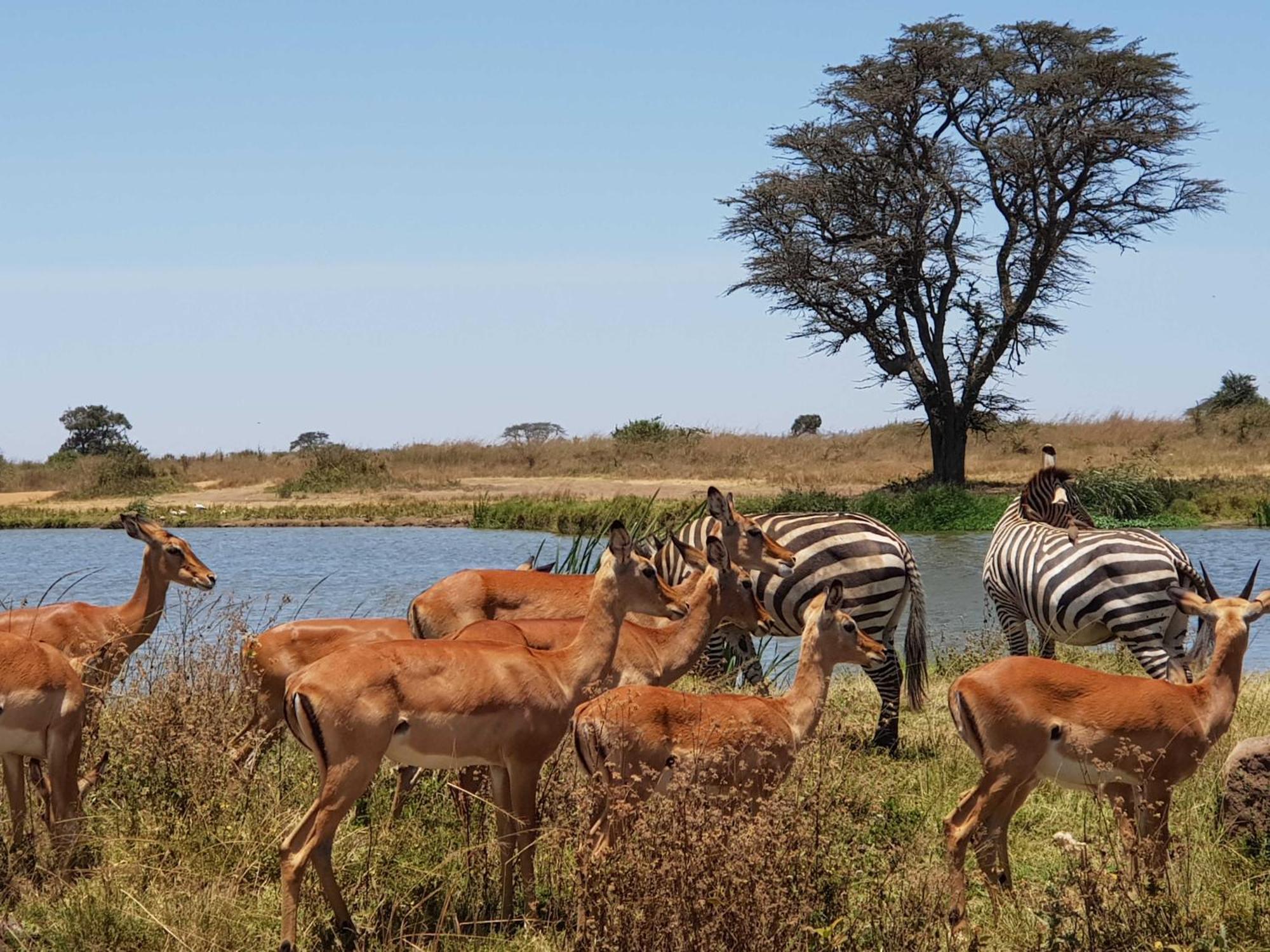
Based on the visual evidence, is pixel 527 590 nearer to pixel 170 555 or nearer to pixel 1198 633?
pixel 170 555

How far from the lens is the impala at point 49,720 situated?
6.21 meters

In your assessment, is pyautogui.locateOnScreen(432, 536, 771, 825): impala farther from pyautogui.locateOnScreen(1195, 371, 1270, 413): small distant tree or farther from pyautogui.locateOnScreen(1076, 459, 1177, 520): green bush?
pyautogui.locateOnScreen(1195, 371, 1270, 413): small distant tree

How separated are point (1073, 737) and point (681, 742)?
1.62m

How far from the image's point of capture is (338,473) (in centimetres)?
4366

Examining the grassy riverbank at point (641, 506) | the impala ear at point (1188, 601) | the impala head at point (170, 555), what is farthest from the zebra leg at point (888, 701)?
the grassy riverbank at point (641, 506)

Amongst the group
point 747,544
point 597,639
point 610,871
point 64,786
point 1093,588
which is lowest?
point 610,871

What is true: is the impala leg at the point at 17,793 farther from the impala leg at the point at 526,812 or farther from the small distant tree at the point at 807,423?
the small distant tree at the point at 807,423

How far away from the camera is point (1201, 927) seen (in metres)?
5.37

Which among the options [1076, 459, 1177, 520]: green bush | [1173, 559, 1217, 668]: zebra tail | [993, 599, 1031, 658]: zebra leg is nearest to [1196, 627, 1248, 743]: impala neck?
[1173, 559, 1217, 668]: zebra tail

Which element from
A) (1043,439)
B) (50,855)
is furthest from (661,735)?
(1043,439)

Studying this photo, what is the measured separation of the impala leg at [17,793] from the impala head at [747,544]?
4.51 metres

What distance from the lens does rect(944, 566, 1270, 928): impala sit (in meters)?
6.07

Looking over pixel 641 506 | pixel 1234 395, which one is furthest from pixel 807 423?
pixel 641 506

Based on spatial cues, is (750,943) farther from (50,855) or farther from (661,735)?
(50,855)
